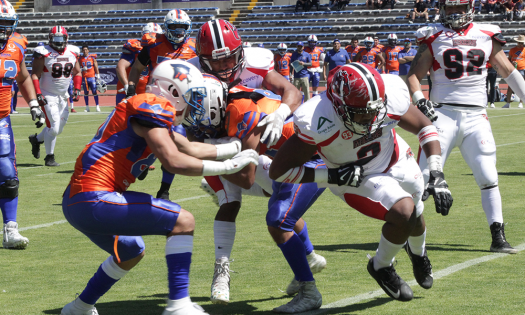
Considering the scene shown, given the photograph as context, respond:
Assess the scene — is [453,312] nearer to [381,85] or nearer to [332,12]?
[381,85]

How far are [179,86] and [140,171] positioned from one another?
55 centimetres

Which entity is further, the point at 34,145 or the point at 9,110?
the point at 34,145

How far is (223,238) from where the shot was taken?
14.7 ft

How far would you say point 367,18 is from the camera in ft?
108

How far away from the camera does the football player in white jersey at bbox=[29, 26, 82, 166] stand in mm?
11664

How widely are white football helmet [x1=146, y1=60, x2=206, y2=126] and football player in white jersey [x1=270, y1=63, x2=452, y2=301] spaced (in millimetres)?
600

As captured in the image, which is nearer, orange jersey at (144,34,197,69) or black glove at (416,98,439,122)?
black glove at (416,98,439,122)

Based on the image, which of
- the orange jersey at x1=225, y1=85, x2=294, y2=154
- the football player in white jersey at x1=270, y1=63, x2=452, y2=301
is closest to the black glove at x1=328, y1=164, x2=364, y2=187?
the football player in white jersey at x1=270, y1=63, x2=452, y2=301

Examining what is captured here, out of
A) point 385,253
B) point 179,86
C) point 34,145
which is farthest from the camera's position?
point 34,145

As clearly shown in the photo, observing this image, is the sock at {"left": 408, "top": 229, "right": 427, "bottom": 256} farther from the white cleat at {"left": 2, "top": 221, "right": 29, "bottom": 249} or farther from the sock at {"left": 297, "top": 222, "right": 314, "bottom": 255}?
the white cleat at {"left": 2, "top": 221, "right": 29, "bottom": 249}

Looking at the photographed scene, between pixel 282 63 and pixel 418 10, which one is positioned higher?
pixel 418 10

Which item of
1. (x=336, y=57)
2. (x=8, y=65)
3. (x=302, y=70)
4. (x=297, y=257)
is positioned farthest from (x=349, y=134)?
(x=336, y=57)

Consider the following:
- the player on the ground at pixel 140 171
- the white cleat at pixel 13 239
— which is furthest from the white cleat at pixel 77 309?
the white cleat at pixel 13 239

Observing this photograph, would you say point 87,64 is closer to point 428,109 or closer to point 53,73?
point 53,73
